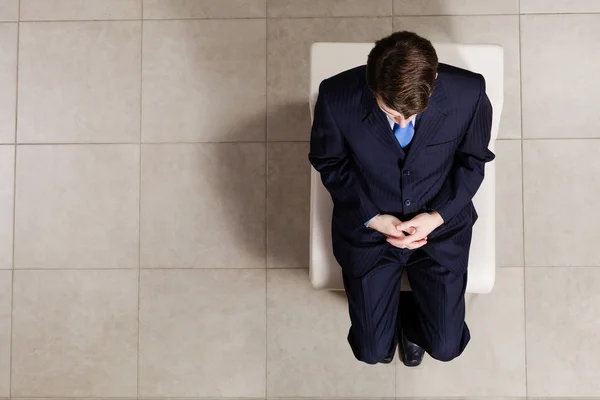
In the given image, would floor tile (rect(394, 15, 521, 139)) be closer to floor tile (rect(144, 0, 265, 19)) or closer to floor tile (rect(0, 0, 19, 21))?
floor tile (rect(144, 0, 265, 19))

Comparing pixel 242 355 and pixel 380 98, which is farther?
pixel 242 355

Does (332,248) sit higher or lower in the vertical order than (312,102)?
lower

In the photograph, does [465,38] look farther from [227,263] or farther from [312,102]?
[227,263]

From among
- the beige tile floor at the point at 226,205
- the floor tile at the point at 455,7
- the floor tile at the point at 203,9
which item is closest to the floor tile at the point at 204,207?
the beige tile floor at the point at 226,205

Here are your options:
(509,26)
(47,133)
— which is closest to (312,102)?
(509,26)

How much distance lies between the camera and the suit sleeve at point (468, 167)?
1155mm

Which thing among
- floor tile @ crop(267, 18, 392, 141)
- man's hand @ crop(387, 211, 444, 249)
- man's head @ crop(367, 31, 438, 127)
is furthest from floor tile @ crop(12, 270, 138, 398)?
man's head @ crop(367, 31, 438, 127)

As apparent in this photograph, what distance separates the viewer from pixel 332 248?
4.28 ft

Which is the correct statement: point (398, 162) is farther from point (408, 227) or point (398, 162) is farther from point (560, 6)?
point (560, 6)

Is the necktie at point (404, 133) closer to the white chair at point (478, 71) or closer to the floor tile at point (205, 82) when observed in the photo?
the white chair at point (478, 71)

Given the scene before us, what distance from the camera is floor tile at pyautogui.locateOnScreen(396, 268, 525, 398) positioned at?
166 cm

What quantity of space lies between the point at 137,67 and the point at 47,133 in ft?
1.20

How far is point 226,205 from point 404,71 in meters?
0.93

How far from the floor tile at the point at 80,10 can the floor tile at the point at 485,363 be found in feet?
4.72
